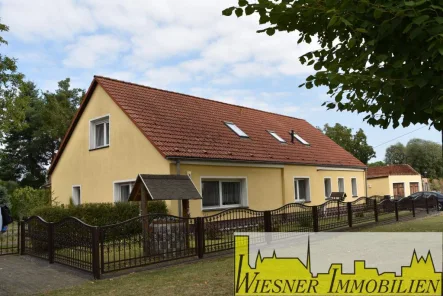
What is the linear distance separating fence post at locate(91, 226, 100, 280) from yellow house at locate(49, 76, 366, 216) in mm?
5903

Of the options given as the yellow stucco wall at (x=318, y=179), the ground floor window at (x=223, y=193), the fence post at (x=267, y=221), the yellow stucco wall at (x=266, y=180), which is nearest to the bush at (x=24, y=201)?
the ground floor window at (x=223, y=193)

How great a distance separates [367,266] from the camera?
757 centimetres

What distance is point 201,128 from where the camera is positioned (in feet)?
57.9

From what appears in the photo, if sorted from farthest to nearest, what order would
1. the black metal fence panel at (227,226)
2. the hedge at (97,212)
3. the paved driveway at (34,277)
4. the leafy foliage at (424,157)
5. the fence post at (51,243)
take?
the leafy foliage at (424,157), the hedge at (97,212), the black metal fence panel at (227,226), the fence post at (51,243), the paved driveway at (34,277)

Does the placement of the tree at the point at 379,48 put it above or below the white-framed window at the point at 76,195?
above

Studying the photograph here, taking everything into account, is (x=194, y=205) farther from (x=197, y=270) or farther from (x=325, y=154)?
(x=325, y=154)

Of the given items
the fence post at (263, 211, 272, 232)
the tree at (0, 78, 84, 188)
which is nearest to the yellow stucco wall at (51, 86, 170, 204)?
the fence post at (263, 211, 272, 232)

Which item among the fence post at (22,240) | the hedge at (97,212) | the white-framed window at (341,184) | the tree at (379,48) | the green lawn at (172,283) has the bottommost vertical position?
the green lawn at (172,283)

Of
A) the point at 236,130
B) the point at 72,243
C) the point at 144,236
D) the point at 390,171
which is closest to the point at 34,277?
the point at 72,243

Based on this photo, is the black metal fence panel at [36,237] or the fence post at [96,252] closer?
the fence post at [96,252]

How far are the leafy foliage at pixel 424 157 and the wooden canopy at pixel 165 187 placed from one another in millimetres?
54119

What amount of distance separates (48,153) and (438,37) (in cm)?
4537

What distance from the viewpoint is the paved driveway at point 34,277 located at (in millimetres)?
7426

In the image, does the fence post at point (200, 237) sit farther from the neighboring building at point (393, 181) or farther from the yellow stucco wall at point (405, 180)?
the yellow stucco wall at point (405, 180)
